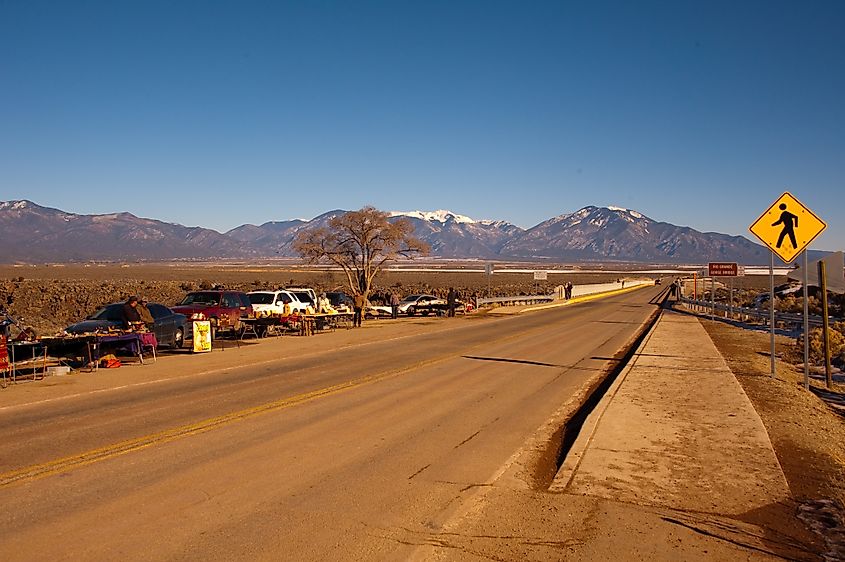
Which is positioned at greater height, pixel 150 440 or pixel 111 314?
pixel 111 314

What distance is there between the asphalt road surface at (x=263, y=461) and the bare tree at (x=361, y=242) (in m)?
35.7

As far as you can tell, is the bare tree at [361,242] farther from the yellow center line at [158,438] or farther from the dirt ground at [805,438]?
the yellow center line at [158,438]

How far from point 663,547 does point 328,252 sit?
4713 cm

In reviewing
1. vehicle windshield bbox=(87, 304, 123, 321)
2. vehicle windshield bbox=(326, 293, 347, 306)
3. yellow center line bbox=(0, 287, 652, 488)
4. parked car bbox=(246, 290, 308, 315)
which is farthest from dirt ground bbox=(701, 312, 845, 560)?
vehicle windshield bbox=(326, 293, 347, 306)

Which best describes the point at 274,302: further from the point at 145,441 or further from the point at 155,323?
the point at 145,441

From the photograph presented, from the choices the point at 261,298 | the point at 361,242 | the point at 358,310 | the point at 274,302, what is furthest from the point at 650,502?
the point at 361,242

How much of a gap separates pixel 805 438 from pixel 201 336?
16.1m

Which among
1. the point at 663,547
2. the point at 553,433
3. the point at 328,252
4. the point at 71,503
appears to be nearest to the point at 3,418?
the point at 71,503

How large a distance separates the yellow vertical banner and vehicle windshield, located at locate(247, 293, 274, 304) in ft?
26.2

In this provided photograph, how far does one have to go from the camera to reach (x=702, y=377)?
54.2 feet

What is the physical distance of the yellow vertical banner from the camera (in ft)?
71.0

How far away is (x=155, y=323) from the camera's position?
2184 cm

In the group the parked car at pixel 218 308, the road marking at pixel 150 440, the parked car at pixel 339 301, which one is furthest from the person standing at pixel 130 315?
the parked car at pixel 339 301

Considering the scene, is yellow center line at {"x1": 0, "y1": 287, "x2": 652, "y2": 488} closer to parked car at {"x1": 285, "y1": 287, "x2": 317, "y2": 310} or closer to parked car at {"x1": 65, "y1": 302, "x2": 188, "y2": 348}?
parked car at {"x1": 65, "y1": 302, "x2": 188, "y2": 348}
